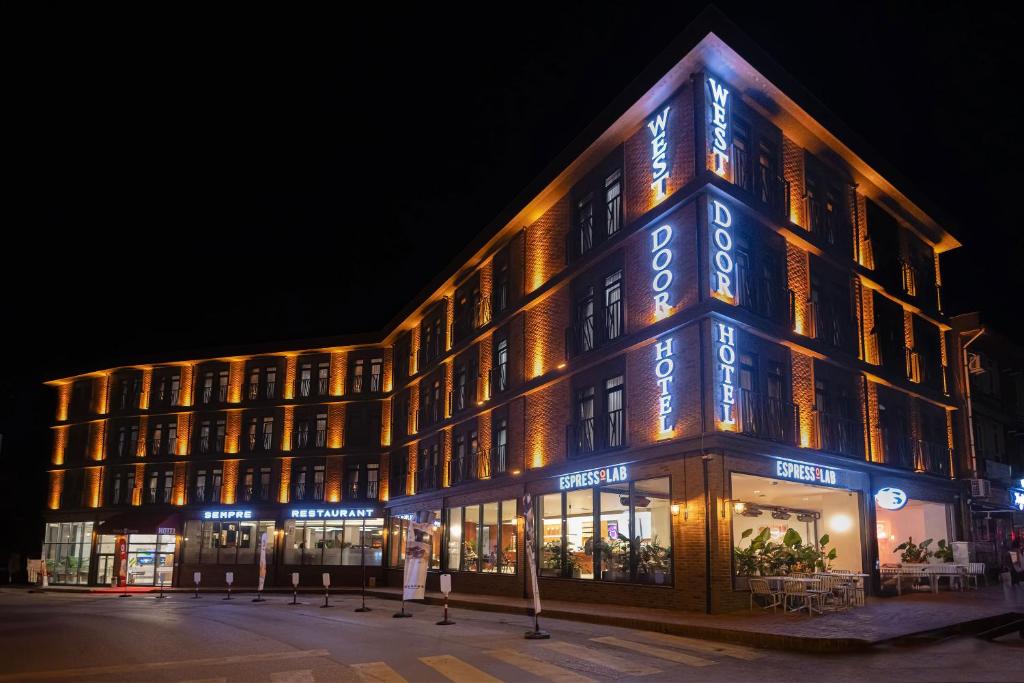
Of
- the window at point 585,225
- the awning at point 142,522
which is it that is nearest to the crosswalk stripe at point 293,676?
the window at point 585,225

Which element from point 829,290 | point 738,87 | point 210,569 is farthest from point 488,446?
point 210,569

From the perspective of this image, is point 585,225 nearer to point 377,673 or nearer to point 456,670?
point 456,670

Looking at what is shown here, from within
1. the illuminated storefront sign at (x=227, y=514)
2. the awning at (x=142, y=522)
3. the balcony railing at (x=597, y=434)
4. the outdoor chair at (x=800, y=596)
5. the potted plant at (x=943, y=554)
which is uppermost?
the balcony railing at (x=597, y=434)

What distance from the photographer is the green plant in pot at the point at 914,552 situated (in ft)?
76.9

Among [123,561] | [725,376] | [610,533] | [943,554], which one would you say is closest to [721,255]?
[725,376]

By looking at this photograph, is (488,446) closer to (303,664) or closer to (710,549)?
(710,549)

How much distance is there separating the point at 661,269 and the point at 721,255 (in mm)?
1711

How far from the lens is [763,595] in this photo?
1838cm

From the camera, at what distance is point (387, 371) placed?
4294cm

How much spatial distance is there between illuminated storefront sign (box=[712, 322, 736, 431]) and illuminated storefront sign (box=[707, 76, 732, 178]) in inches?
158

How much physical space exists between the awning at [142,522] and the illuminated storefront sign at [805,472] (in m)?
32.9

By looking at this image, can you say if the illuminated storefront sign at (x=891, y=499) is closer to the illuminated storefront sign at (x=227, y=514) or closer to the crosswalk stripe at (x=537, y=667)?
the crosswalk stripe at (x=537, y=667)

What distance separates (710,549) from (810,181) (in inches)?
441

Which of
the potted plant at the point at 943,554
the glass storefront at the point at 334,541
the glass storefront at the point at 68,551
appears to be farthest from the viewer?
the glass storefront at the point at 68,551
